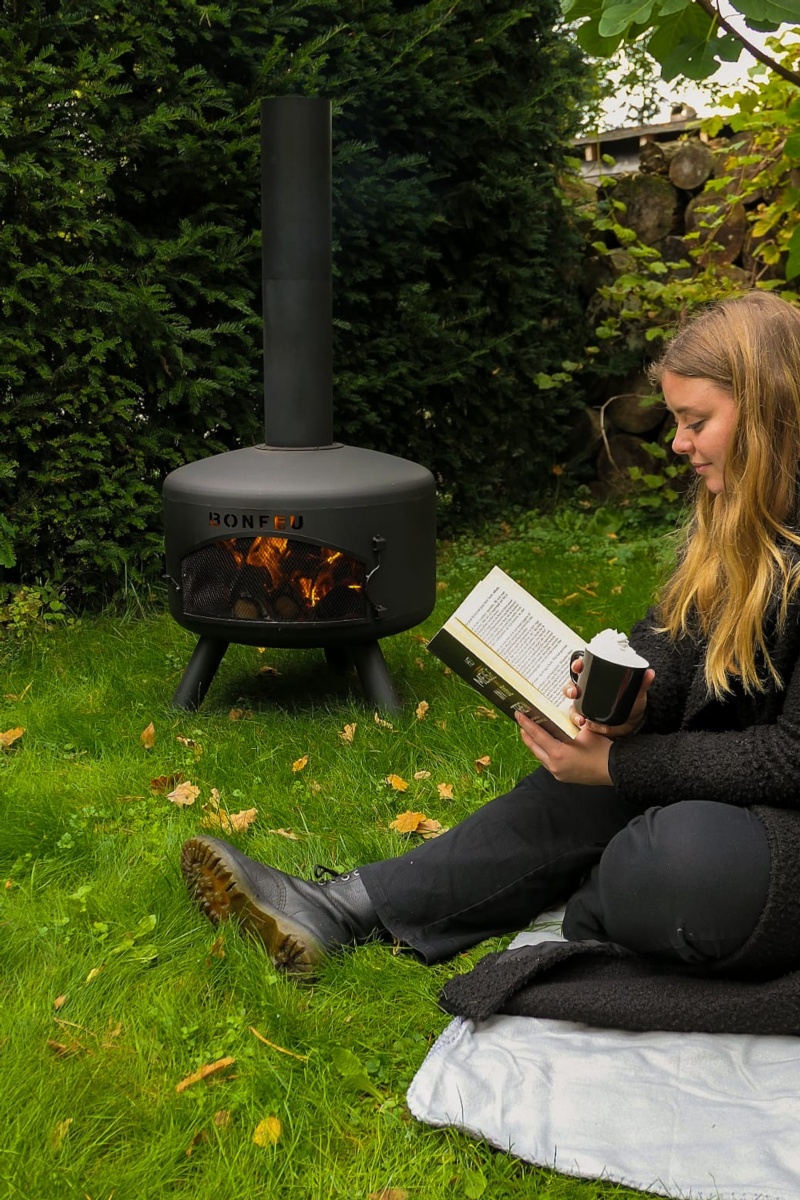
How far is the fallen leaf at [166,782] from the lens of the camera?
310cm

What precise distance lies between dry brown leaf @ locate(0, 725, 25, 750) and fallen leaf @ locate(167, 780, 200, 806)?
0.65 metres

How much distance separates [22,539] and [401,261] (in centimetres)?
231

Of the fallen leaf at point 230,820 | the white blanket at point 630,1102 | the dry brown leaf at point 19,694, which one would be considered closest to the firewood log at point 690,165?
the dry brown leaf at point 19,694

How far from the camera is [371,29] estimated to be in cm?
521

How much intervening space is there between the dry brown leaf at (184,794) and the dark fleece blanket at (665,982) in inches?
44.0

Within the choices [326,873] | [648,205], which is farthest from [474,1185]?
[648,205]

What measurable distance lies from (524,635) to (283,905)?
718 millimetres

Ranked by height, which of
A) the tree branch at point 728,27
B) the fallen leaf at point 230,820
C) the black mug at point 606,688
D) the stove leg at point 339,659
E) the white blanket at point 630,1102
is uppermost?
the tree branch at point 728,27

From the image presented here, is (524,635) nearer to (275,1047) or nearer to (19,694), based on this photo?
(275,1047)

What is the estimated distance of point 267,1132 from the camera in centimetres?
175

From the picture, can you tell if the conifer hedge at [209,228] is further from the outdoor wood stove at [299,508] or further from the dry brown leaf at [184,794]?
the dry brown leaf at [184,794]

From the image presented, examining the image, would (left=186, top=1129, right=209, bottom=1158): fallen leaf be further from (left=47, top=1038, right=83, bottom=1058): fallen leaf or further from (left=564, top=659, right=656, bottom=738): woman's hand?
(left=564, top=659, right=656, bottom=738): woman's hand

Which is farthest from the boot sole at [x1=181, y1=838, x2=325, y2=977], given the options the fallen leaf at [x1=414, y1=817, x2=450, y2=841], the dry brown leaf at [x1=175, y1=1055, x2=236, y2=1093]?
the fallen leaf at [x1=414, y1=817, x2=450, y2=841]

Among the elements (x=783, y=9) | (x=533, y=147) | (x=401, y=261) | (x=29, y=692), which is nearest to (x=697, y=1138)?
(x=783, y=9)
